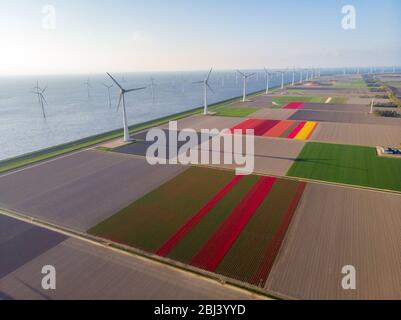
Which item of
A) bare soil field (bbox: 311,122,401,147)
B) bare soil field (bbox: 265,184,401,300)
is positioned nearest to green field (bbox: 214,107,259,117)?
bare soil field (bbox: 311,122,401,147)

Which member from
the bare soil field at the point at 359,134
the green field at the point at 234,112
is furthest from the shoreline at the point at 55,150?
the bare soil field at the point at 359,134

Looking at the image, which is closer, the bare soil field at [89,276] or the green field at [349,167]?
the bare soil field at [89,276]

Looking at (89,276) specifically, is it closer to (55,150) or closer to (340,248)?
(340,248)

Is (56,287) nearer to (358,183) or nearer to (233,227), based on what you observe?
(233,227)

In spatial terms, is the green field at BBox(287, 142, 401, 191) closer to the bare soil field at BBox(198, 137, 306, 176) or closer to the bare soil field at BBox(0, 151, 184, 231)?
the bare soil field at BBox(198, 137, 306, 176)

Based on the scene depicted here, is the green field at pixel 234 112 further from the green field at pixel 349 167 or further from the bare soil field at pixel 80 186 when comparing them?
the bare soil field at pixel 80 186

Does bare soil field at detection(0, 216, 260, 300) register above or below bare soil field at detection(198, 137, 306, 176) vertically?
below

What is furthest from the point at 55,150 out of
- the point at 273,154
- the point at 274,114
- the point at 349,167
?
the point at 274,114
